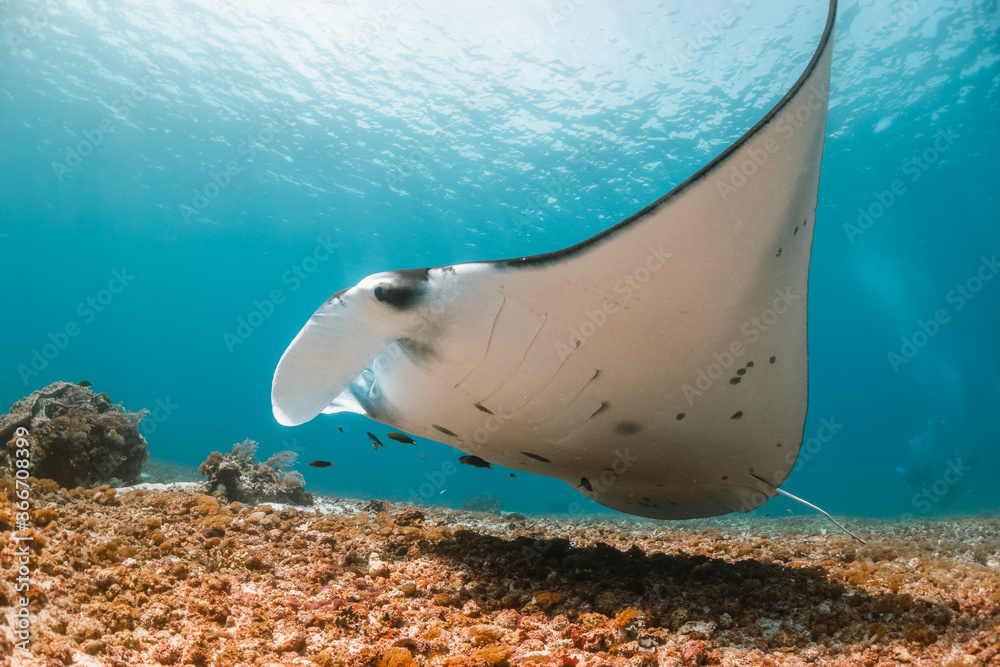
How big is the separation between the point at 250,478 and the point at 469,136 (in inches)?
846

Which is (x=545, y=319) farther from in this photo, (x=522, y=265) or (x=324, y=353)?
(x=324, y=353)

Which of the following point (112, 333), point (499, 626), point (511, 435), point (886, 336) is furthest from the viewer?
point (112, 333)

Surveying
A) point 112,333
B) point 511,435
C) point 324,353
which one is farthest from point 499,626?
point 112,333

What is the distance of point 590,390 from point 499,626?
106 centimetres

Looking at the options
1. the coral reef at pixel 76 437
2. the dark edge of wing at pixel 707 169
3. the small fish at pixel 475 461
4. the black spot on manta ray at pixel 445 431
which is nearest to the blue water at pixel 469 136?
the small fish at pixel 475 461

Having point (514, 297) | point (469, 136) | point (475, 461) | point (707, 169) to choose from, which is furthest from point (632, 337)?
point (469, 136)

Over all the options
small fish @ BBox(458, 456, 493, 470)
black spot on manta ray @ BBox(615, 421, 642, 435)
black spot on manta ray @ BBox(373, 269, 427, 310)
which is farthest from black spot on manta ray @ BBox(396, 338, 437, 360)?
small fish @ BBox(458, 456, 493, 470)

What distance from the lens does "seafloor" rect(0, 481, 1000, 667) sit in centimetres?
146

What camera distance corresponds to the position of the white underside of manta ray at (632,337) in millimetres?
1676

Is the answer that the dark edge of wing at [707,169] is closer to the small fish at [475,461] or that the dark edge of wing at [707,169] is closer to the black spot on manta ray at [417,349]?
the black spot on manta ray at [417,349]

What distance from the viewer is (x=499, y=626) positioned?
1729 mm

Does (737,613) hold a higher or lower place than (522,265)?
lower

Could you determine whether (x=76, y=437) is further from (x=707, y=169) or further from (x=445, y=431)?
(x=707, y=169)

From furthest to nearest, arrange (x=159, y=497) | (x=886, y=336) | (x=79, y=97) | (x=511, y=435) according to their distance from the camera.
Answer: (x=886, y=336) → (x=79, y=97) → (x=159, y=497) → (x=511, y=435)
